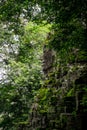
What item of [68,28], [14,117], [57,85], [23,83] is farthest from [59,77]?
[14,117]

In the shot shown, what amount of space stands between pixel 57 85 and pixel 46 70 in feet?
8.84

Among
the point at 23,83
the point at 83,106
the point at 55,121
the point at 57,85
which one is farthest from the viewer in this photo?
the point at 23,83

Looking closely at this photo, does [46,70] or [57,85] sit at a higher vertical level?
[46,70]

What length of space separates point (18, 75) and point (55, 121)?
10540mm

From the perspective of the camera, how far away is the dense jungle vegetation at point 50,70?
8.08 meters

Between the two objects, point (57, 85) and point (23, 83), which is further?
point (23, 83)

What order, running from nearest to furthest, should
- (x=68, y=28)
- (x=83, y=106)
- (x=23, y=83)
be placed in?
(x=68, y=28) → (x=83, y=106) → (x=23, y=83)

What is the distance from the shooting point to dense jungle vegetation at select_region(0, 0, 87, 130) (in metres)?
8.08

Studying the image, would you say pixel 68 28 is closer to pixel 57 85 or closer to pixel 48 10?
pixel 48 10

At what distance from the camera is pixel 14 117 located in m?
22.2

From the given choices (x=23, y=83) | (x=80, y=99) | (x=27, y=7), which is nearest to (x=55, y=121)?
(x=80, y=99)

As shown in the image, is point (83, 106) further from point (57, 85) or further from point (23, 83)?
point (23, 83)

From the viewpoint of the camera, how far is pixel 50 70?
51.2ft

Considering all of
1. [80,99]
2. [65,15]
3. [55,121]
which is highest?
[65,15]
